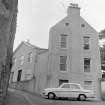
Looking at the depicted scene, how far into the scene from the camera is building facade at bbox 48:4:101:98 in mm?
17641

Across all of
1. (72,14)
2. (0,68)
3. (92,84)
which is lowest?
(92,84)

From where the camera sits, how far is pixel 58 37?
61.6ft

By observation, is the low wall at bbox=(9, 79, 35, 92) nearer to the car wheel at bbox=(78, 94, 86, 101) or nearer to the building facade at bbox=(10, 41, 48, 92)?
the building facade at bbox=(10, 41, 48, 92)

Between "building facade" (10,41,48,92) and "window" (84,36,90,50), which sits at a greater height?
"window" (84,36,90,50)

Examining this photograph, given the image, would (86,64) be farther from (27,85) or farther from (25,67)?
(25,67)

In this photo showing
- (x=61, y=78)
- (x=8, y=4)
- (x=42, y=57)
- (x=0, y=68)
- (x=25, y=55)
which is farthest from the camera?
(x=25, y=55)

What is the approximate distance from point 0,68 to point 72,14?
1832cm

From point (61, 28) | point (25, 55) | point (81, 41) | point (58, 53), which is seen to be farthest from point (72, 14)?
point (25, 55)

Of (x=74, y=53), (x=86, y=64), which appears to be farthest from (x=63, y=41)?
(x=86, y=64)

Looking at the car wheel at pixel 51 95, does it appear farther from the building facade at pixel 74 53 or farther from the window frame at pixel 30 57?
the window frame at pixel 30 57

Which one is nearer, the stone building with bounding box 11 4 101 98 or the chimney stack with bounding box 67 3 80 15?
the stone building with bounding box 11 4 101 98

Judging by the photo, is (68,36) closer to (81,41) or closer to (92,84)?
(81,41)

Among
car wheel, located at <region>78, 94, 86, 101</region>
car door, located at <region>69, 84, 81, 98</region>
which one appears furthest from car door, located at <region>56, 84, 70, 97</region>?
car wheel, located at <region>78, 94, 86, 101</region>

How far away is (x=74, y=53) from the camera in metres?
18.5
